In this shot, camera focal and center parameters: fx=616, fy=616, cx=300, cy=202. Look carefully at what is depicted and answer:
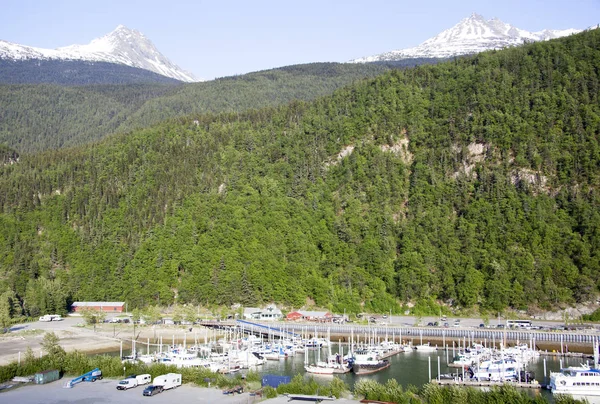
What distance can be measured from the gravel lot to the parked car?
43 centimetres

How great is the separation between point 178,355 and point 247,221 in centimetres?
5312

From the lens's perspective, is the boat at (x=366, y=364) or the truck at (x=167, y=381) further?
the boat at (x=366, y=364)

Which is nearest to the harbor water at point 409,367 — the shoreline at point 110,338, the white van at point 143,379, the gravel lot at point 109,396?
the shoreline at point 110,338

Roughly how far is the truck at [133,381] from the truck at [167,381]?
1.33 m

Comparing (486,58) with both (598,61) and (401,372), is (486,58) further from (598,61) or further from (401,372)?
(401,372)

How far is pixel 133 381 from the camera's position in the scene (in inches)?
2126

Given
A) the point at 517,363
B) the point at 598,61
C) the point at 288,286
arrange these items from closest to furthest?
the point at 517,363
the point at 288,286
the point at 598,61

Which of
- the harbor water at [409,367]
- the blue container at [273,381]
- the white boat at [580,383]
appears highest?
the blue container at [273,381]

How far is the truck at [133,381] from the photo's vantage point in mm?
53156

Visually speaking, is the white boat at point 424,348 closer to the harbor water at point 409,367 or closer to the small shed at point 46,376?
the harbor water at point 409,367

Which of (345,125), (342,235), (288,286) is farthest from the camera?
(345,125)

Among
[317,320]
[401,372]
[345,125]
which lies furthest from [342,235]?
[401,372]

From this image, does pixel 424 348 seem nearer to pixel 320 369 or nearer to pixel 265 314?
pixel 320 369

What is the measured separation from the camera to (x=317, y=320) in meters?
101
